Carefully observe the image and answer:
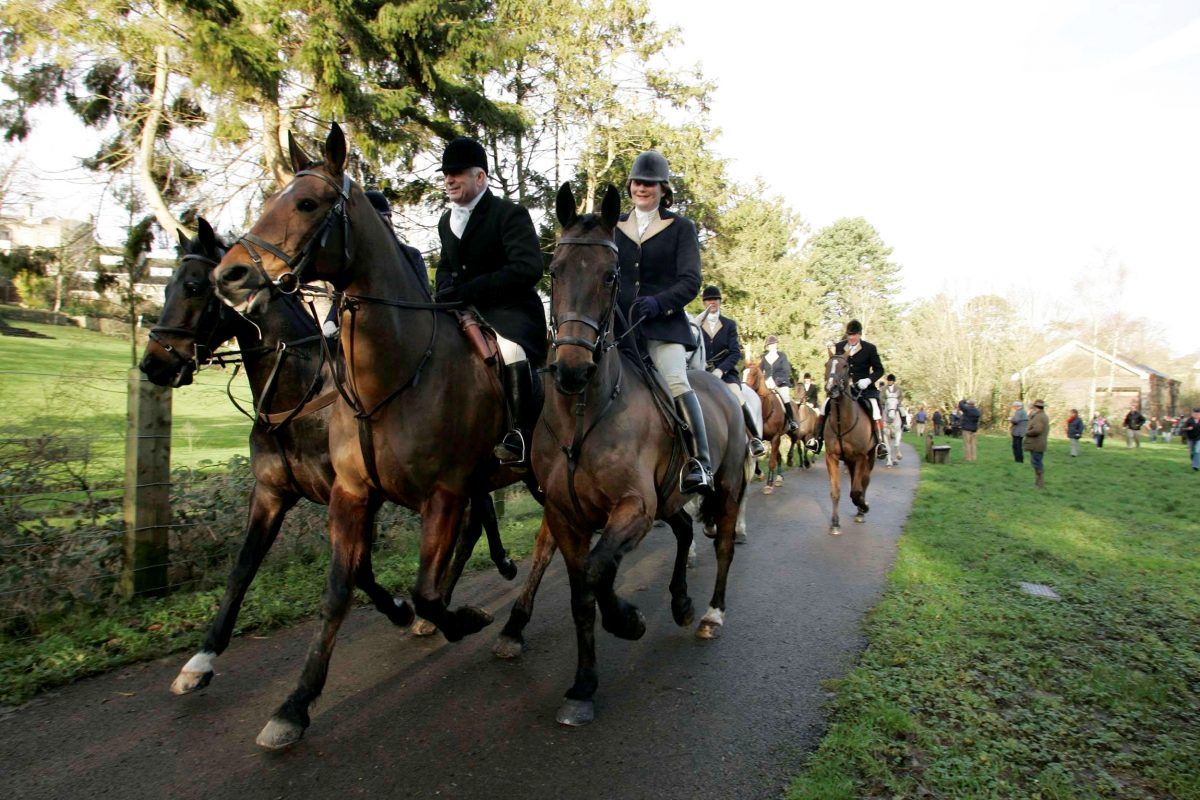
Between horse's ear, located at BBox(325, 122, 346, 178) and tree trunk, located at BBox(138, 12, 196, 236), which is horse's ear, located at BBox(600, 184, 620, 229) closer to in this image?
horse's ear, located at BBox(325, 122, 346, 178)

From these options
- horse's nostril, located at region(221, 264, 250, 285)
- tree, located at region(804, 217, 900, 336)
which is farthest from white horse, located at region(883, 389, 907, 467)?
tree, located at region(804, 217, 900, 336)

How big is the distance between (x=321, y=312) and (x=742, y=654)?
611cm

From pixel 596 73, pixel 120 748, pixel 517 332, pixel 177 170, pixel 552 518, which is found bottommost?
pixel 120 748

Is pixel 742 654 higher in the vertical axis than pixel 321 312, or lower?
lower

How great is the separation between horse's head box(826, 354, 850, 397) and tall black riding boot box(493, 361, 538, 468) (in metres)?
7.57

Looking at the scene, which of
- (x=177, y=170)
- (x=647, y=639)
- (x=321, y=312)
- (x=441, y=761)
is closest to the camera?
(x=441, y=761)

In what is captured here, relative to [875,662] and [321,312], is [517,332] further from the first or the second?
[321,312]

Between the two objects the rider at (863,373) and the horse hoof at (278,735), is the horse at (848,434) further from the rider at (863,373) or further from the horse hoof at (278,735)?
the horse hoof at (278,735)

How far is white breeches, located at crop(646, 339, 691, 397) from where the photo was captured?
532 centimetres

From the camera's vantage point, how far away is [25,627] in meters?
4.95

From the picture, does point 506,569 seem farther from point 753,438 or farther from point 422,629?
point 753,438

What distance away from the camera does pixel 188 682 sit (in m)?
4.22

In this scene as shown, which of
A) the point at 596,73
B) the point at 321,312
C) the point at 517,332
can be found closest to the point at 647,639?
the point at 517,332

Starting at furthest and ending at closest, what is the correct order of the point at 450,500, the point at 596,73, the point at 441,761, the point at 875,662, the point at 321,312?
the point at 596,73, the point at 321,312, the point at 875,662, the point at 450,500, the point at 441,761
